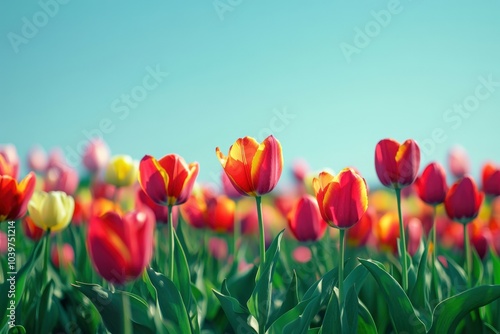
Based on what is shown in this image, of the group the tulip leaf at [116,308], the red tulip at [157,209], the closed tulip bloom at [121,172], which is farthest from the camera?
the closed tulip bloom at [121,172]

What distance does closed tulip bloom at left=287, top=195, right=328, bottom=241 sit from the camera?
93.6 inches

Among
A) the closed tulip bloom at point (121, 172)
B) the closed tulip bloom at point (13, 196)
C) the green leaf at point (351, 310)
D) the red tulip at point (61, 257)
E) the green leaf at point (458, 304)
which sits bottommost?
the green leaf at point (458, 304)

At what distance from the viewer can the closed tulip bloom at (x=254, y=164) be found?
1.75 m

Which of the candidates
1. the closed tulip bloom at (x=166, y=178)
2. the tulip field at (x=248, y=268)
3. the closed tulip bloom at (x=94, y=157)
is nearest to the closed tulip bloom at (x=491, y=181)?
the tulip field at (x=248, y=268)

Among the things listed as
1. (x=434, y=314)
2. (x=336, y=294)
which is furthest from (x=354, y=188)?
(x=434, y=314)

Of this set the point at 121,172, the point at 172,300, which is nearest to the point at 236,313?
the point at 172,300

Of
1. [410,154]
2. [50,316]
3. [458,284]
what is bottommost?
[458,284]

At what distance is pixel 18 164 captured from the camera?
2613mm

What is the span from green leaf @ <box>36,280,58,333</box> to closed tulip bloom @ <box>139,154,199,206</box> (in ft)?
1.84

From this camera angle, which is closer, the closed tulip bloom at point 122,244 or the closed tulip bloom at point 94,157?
the closed tulip bloom at point 122,244

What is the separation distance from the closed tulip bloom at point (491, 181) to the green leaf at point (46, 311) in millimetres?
2207

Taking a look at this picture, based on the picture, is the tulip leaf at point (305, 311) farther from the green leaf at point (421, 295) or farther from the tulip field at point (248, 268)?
the green leaf at point (421, 295)

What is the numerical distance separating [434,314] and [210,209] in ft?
4.96

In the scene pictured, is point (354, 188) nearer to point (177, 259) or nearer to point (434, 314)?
point (434, 314)
